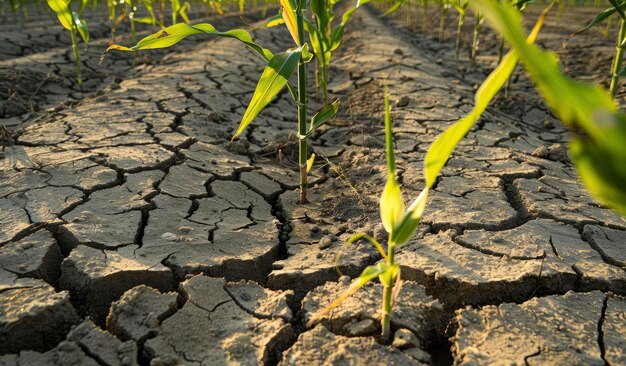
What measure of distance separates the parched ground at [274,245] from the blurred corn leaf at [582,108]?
697 mm

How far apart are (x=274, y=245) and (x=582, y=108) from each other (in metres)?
1.27

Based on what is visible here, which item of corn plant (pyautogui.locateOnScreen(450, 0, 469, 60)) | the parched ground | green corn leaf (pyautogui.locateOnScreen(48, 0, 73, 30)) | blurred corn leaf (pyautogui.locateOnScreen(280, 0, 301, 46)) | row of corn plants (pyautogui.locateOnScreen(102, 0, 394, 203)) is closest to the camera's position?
the parched ground

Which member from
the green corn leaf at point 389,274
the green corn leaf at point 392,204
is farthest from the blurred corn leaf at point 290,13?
the green corn leaf at point 389,274

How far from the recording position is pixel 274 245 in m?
1.72

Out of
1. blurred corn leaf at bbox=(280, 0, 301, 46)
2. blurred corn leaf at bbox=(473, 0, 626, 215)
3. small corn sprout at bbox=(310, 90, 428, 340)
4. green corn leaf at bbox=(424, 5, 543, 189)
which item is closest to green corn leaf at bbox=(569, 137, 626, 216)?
blurred corn leaf at bbox=(473, 0, 626, 215)

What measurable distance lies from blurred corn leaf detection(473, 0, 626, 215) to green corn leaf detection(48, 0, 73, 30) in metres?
3.54

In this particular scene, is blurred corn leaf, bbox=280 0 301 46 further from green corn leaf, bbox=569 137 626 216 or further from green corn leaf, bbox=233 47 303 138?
green corn leaf, bbox=569 137 626 216

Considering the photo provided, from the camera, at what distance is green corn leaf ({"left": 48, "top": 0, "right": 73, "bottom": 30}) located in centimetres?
336

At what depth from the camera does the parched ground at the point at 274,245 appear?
4.05 ft

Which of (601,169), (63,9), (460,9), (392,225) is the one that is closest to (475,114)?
(601,169)

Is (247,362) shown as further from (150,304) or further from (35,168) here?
(35,168)

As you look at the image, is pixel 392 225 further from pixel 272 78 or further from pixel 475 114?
pixel 272 78

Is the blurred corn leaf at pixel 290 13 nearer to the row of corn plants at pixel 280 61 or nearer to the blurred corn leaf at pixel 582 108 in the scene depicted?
the row of corn plants at pixel 280 61

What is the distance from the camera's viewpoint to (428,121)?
289 cm
